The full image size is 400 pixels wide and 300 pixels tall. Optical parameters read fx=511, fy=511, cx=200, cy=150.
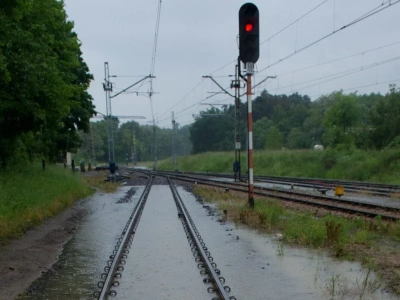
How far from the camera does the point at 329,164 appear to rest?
45562 mm

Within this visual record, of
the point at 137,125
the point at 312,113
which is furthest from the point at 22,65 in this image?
the point at 137,125

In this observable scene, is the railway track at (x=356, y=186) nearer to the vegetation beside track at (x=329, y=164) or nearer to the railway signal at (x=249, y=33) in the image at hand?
the vegetation beside track at (x=329, y=164)

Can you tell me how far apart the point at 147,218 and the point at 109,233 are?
335 cm

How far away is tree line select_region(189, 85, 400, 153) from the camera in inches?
2279

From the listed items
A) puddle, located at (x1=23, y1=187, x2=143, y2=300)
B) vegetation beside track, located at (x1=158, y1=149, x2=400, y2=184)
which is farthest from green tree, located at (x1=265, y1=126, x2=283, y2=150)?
puddle, located at (x1=23, y1=187, x2=143, y2=300)

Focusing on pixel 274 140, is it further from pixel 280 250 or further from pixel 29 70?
pixel 280 250

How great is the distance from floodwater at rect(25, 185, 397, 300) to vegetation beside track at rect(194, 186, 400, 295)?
1.24 ft

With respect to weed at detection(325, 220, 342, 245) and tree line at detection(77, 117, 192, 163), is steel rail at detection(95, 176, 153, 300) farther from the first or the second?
tree line at detection(77, 117, 192, 163)

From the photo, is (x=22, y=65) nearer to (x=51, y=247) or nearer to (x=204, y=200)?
(x=51, y=247)

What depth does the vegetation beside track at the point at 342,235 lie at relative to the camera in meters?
8.84

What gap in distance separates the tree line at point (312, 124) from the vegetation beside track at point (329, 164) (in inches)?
190

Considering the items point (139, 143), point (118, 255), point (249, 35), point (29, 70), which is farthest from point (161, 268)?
point (139, 143)

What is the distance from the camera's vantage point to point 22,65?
17.0 m

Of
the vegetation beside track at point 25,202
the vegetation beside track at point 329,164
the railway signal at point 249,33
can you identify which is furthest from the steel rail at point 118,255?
the vegetation beside track at point 329,164
